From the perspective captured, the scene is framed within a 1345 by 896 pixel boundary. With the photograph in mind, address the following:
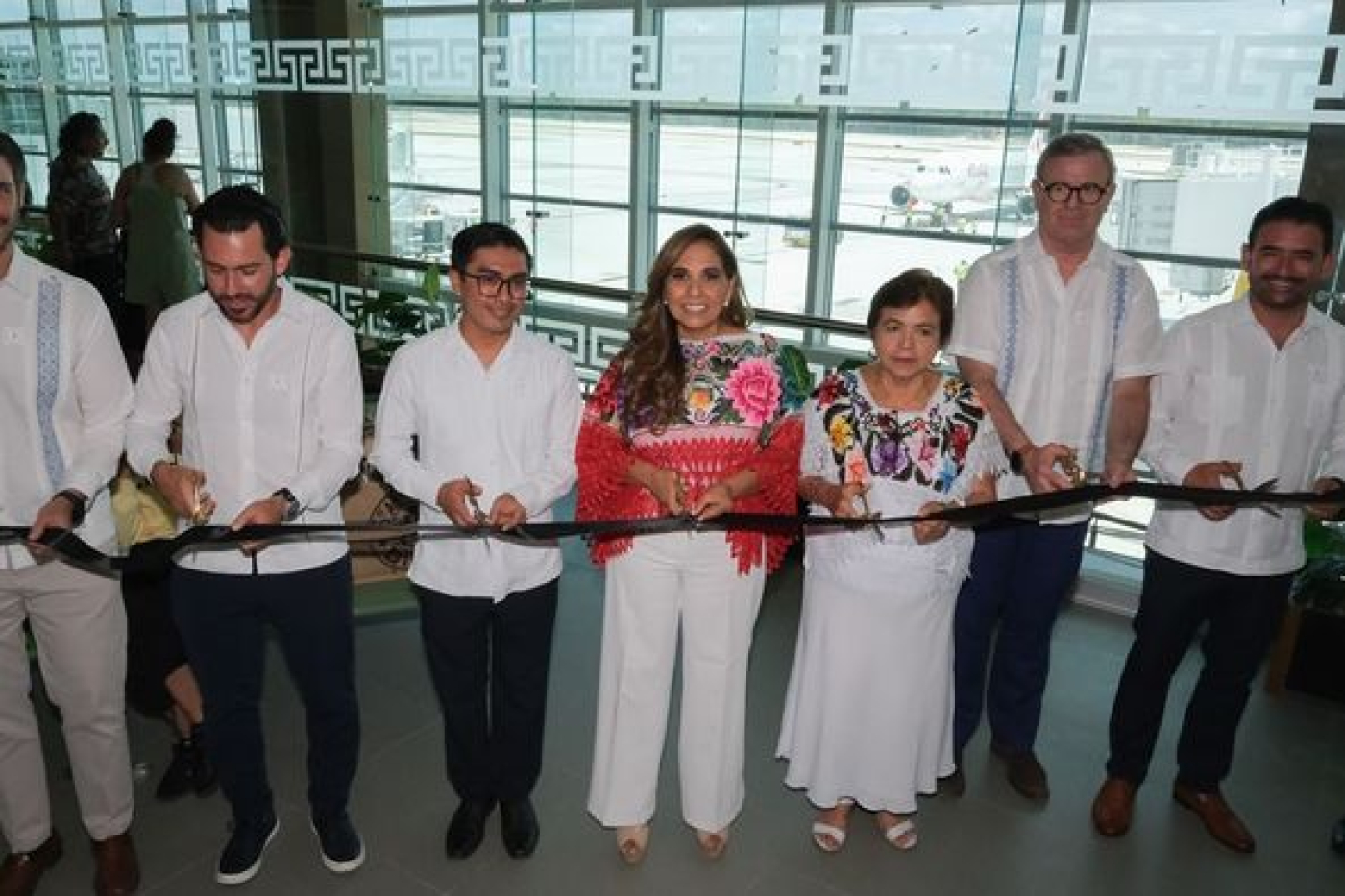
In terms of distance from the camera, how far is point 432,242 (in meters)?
6.65

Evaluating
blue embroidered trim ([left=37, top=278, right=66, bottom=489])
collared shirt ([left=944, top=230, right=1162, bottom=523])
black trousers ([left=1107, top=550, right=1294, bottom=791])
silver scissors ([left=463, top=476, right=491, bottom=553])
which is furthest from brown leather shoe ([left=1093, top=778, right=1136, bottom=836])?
blue embroidered trim ([left=37, top=278, right=66, bottom=489])

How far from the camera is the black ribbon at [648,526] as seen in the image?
2.16m

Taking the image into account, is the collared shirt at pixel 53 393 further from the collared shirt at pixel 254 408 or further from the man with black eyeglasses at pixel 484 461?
the man with black eyeglasses at pixel 484 461

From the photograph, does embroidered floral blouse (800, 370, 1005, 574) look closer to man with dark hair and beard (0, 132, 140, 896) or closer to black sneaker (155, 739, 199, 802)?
man with dark hair and beard (0, 132, 140, 896)

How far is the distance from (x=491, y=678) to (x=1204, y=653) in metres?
1.83

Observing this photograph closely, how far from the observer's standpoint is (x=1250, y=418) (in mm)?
2525

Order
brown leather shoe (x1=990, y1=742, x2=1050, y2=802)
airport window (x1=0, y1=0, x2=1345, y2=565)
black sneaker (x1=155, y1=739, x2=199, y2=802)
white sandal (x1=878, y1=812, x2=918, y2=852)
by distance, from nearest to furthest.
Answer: white sandal (x1=878, y1=812, x2=918, y2=852), black sneaker (x1=155, y1=739, x2=199, y2=802), brown leather shoe (x1=990, y1=742, x2=1050, y2=802), airport window (x1=0, y1=0, x2=1345, y2=565)

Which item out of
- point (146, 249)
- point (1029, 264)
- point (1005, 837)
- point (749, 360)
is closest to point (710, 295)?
point (749, 360)

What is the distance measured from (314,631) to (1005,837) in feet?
6.14

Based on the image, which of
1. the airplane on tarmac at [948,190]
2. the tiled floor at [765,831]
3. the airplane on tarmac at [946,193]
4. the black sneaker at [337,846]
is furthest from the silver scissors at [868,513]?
the airplane on tarmac at [946,193]

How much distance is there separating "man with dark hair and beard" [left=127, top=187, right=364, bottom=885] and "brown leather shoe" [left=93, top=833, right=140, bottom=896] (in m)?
0.40

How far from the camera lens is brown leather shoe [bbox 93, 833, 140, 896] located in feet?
8.10

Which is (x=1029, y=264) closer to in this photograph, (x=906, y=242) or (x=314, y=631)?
(x=314, y=631)

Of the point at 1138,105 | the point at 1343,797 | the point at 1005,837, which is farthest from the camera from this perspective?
the point at 1138,105
